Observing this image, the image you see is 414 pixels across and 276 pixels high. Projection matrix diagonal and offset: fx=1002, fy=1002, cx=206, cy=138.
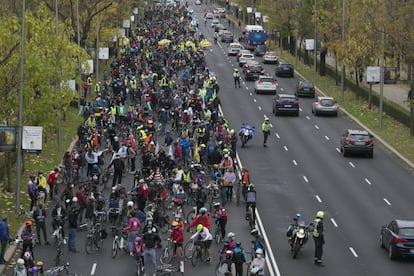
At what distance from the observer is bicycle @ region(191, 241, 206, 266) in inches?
1135

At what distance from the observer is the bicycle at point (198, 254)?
28.8m

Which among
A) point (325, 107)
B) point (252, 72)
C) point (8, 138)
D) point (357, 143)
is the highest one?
point (252, 72)

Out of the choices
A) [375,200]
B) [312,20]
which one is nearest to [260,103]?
[312,20]

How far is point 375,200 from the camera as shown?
38812mm

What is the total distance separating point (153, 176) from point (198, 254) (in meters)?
7.18

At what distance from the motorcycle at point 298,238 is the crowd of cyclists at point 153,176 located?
1673mm

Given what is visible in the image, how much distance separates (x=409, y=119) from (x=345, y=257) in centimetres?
2859

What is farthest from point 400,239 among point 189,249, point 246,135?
point 246,135

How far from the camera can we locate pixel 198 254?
2903 centimetres

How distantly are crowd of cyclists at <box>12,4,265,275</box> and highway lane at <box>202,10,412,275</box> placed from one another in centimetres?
185

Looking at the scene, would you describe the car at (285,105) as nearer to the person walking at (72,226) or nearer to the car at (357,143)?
the car at (357,143)

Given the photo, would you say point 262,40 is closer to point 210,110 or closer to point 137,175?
point 210,110

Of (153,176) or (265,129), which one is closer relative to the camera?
(153,176)

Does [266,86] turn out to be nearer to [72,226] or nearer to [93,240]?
[93,240]
